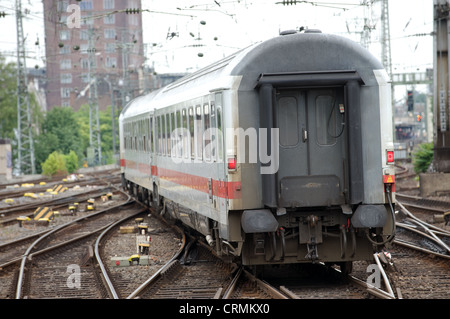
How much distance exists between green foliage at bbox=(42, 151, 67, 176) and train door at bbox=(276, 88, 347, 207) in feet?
125

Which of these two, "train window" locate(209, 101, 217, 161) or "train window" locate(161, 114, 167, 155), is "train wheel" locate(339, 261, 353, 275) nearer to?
"train window" locate(209, 101, 217, 161)

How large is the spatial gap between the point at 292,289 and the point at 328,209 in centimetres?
116

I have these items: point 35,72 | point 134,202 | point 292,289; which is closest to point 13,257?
point 292,289

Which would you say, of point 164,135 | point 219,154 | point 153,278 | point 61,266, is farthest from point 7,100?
point 219,154

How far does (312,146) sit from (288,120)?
1.54ft

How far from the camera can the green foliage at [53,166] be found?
46641 millimetres

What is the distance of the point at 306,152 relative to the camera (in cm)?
1016

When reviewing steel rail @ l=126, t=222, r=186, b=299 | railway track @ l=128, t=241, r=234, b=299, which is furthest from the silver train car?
steel rail @ l=126, t=222, r=186, b=299

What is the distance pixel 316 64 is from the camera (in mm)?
10188

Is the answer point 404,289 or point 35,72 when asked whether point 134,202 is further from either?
→ point 35,72

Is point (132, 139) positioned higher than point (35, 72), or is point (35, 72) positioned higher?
point (35, 72)

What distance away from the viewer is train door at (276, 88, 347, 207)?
1005 cm

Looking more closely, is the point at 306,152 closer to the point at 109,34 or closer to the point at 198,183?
the point at 198,183

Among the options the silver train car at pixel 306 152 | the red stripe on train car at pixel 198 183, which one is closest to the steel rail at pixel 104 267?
the silver train car at pixel 306 152
